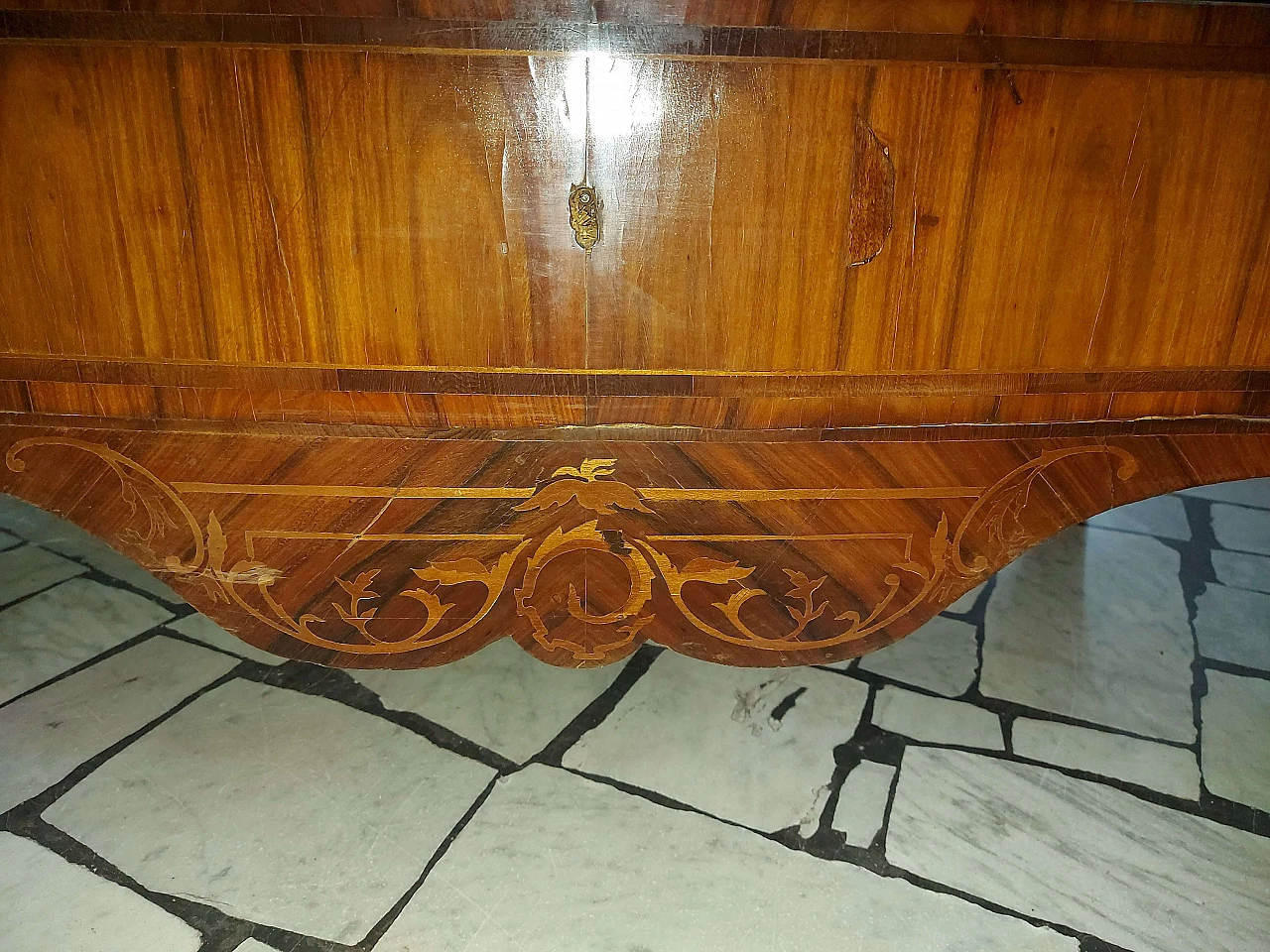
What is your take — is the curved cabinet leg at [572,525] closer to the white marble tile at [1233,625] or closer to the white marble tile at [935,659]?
the white marble tile at [935,659]

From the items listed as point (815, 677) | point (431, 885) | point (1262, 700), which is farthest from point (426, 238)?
point (1262, 700)

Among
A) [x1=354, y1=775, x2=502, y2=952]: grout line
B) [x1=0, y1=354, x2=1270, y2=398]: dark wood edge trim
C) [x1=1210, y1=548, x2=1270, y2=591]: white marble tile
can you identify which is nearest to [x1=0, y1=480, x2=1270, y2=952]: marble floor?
[x1=354, y1=775, x2=502, y2=952]: grout line

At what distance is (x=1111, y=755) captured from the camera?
1268 mm

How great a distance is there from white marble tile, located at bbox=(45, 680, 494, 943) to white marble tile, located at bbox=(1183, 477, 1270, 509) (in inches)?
82.3

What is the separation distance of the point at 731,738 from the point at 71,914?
33.8 inches

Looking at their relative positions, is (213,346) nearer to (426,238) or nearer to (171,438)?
(171,438)

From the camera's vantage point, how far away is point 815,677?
144cm

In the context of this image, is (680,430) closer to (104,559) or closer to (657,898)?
(657,898)

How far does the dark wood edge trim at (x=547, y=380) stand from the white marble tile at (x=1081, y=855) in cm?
58

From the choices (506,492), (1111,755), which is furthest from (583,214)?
(1111,755)

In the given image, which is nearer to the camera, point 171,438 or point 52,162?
point 52,162

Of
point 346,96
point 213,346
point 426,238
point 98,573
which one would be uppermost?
point 346,96

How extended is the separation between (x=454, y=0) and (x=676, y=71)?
0.22 meters

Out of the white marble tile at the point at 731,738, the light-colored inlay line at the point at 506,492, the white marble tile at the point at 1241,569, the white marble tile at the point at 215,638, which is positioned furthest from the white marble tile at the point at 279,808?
the white marble tile at the point at 1241,569
